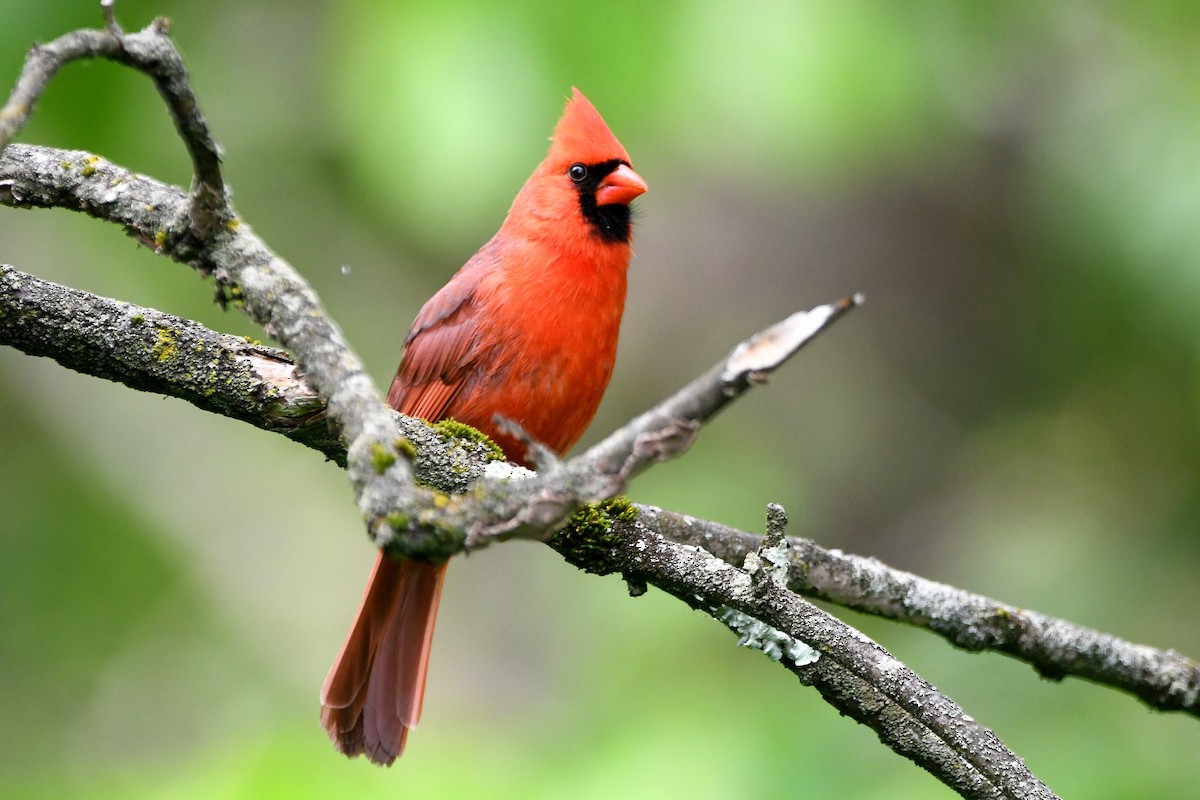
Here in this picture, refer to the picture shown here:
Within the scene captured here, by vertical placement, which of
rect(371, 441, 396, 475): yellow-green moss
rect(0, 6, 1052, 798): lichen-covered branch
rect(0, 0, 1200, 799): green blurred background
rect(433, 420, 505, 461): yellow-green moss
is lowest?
rect(371, 441, 396, 475): yellow-green moss

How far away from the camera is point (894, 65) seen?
3.03 metres

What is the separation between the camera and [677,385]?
5.35m

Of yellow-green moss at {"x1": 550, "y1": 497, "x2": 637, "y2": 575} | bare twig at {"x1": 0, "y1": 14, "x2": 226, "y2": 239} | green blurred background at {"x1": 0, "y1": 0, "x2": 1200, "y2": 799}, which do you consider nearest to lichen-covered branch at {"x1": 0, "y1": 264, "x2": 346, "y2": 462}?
bare twig at {"x1": 0, "y1": 14, "x2": 226, "y2": 239}

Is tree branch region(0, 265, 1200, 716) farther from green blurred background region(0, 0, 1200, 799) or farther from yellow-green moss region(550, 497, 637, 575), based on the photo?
green blurred background region(0, 0, 1200, 799)

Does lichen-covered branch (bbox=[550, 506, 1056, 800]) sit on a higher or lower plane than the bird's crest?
lower

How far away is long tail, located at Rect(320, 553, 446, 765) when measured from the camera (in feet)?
9.77

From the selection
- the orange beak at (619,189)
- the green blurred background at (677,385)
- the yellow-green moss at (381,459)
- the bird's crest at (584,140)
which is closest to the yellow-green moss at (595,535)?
the green blurred background at (677,385)

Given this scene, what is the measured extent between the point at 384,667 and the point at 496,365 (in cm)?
78

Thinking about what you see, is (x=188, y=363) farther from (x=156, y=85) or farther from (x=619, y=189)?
(x=619, y=189)

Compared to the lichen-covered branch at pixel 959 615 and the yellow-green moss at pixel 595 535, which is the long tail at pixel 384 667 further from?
the yellow-green moss at pixel 595 535

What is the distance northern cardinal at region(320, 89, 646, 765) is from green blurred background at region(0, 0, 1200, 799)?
0.54 feet

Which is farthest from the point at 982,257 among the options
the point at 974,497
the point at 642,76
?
the point at 642,76

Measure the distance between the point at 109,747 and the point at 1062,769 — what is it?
3508 millimetres

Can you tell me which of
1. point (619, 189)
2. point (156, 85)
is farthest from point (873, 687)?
point (619, 189)
